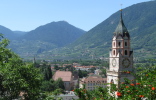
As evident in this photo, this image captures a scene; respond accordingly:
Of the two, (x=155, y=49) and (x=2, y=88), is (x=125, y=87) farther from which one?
(x=155, y=49)

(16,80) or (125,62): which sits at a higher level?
(125,62)

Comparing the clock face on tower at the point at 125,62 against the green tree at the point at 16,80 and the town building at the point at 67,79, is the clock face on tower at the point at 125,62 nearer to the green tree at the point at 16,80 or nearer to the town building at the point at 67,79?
the green tree at the point at 16,80

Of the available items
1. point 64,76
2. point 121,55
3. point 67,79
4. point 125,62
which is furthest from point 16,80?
point 64,76

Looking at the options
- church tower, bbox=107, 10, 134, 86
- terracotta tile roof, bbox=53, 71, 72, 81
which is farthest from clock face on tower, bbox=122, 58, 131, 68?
terracotta tile roof, bbox=53, 71, 72, 81

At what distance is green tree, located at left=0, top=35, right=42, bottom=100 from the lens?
41.3 ft

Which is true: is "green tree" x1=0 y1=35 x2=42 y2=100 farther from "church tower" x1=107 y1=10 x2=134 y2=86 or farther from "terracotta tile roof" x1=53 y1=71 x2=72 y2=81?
"terracotta tile roof" x1=53 y1=71 x2=72 y2=81

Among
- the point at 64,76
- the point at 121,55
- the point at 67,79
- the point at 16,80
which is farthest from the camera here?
the point at 64,76

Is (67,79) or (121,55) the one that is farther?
(67,79)

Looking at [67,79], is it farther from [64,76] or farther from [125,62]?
[125,62]

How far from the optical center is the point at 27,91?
1353 cm

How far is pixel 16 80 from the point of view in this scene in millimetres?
12750

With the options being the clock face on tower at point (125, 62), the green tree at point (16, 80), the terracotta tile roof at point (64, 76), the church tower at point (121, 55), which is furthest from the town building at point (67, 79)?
the green tree at point (16, 80)

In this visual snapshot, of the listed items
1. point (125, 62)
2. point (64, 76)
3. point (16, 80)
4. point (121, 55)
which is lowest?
point (64, 76)

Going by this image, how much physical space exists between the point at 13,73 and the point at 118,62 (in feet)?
53.8
